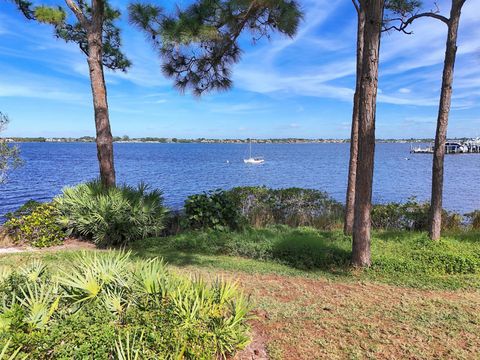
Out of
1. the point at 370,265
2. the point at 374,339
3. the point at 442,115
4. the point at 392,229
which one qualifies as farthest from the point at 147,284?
the point at 392,229

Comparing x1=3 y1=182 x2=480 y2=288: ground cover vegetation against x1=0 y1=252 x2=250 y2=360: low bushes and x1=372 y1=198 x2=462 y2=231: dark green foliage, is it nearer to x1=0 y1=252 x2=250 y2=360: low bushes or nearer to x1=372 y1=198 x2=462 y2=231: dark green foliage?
x1=372 y1=198 x2=462 y2=231: dark green foliage

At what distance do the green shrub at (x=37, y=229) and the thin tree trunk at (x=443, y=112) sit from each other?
825cm

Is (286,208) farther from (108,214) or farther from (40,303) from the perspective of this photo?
(40,303)

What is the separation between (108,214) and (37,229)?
167 centimetres

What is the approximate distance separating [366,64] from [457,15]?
3167 millimetres

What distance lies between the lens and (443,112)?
724 cm

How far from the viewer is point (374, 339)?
11.8 ft

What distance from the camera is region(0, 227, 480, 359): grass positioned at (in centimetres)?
354

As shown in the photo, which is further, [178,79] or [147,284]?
[178,79]

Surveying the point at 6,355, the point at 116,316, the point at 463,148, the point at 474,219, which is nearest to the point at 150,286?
the point at 116,316

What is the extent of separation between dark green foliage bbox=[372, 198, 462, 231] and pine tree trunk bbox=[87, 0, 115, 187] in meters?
7.09

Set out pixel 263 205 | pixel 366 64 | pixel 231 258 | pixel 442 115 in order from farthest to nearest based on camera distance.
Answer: pixel 263 205 < pixel 442 115 < pixel 231 258 < pixel 366 64

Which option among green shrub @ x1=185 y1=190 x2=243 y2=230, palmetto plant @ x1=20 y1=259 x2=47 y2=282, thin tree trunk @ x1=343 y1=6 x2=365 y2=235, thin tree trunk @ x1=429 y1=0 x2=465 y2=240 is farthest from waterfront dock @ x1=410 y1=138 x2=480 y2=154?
palmetto plant @ x1=20 y1=259 x2=47 y2=282

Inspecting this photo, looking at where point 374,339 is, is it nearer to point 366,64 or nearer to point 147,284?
point 147,284
